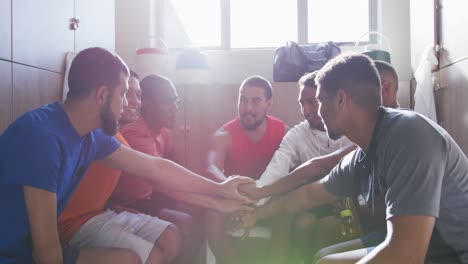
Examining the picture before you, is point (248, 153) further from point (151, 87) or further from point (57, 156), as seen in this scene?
point (57, 156)

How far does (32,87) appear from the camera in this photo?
222 cm

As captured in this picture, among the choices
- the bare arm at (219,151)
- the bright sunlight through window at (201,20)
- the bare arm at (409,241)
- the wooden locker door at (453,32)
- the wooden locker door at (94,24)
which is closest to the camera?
the bare arm at (409,241)

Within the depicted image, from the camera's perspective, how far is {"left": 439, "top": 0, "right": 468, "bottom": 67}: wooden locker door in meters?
2.29

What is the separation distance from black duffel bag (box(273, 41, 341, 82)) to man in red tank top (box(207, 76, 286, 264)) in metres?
0.58

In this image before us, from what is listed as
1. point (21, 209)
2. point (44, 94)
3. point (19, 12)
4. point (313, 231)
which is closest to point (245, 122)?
Answer: point (313, 231)

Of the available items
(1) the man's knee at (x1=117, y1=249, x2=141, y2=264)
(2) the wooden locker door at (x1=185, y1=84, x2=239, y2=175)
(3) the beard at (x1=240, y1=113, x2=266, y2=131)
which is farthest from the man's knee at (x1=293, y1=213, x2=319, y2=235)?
(2) the wooden locker door at (x1=185, y1=84, x2=239, y2=175)

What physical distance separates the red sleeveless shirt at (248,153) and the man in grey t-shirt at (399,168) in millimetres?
1118

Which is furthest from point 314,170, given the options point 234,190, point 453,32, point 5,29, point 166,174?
point 5,29

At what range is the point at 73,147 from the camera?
1.38m

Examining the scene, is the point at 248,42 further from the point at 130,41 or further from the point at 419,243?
the point at 419,243

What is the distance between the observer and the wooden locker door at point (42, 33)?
2.08 m

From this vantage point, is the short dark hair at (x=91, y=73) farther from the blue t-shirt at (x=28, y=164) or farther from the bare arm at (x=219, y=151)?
the bare arm at (x=219, y=151)

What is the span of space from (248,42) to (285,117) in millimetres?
1072

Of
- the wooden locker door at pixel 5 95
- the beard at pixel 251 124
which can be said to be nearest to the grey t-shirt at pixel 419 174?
the beard at pixel 251 124
